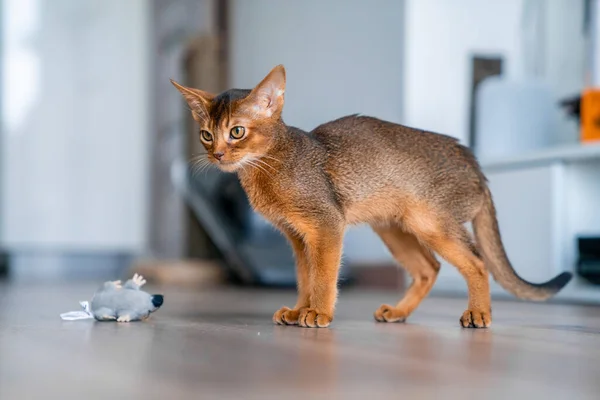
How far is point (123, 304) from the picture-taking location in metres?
1.79

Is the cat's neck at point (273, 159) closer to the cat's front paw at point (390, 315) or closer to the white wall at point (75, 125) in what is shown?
the cat's front paw at point (390, 315)

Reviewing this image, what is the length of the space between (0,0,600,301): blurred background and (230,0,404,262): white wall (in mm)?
13

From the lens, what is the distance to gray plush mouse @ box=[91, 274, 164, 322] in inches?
70.4

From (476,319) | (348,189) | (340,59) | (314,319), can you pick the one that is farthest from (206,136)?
(340,59)

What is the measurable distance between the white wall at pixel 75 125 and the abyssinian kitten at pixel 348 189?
14.7ft

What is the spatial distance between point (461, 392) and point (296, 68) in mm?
4062

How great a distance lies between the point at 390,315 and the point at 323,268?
298 millimetres

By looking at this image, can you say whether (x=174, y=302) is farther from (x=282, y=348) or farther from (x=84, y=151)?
(x=84, y=151)

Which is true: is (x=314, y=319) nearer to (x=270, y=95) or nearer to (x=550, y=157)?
(x=270, y=95)

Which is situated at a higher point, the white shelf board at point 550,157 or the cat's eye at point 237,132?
the cat's eye at point 237,132

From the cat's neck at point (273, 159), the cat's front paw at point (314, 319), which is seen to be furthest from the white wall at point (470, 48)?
the cat's front paw at point (314, 319)

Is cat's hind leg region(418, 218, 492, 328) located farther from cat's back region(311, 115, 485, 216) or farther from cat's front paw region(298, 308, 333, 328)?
cat's front paw region(298, 308, 333, 328)

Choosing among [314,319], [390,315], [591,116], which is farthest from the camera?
[591,116]

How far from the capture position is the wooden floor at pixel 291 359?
2.94 ft
